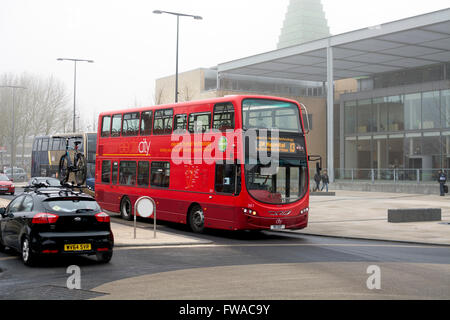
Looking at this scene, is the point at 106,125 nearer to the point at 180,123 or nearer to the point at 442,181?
the point at 180,123

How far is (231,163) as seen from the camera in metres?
16.5

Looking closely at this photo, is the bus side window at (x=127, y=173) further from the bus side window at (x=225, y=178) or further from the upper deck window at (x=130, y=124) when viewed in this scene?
the bus side window at (x=225, y=178)

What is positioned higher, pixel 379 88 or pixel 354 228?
pixel 379 88

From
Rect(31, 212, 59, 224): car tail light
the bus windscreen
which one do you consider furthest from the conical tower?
Rect(31, 212, 59, 224): car tail light

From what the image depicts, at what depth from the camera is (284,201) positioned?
55.0 ft

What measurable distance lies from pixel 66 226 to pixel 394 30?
30436 millimetres

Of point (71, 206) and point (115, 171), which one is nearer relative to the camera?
point (71, 206)

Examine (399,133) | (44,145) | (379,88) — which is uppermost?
(379,88)

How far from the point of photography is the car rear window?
A: 1152 cm

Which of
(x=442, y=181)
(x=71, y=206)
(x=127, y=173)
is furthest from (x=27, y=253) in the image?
(x=442, y=181)

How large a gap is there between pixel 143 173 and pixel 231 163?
5414 mm

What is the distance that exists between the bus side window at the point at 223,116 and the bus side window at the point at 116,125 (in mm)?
6317
